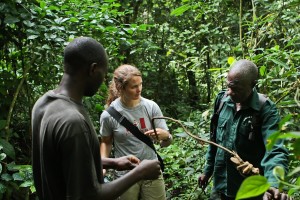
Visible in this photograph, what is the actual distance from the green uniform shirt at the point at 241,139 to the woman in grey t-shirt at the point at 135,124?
21.5 inches

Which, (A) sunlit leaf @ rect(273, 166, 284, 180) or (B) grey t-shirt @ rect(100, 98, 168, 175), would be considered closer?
(A) sunlit leaf @ rect(273, 166, 284, 180)

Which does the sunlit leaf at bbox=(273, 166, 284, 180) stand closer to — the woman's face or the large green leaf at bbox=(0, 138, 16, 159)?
the woman's face

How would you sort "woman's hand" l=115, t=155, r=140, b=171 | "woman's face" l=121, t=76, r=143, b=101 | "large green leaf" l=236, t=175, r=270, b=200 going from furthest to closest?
"woman's face" l=121, t=76, r=143, b=101, "woman's hand" l=115, t=155, r=140, b=171, "large green leaf" l=236, t=175, r=270, b=200

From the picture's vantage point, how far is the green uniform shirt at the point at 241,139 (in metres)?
2.93

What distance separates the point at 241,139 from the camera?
10.2ft

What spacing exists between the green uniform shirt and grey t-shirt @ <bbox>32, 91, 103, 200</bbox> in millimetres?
1415

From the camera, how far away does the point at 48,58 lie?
13.9 feet

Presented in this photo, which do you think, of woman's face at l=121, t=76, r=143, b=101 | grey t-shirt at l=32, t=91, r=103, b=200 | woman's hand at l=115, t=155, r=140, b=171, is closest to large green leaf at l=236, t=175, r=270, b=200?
grey t-shirt at l=32, t=91, r=103, b=200

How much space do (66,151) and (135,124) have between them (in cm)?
186

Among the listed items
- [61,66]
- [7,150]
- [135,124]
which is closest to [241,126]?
[135,124]

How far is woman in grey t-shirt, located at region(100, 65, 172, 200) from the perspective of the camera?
3.63 m

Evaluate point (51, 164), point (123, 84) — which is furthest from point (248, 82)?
point (51, 164)

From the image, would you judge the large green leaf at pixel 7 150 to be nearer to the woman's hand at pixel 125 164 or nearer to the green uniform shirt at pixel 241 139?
the woman's hand at pixel 125 164

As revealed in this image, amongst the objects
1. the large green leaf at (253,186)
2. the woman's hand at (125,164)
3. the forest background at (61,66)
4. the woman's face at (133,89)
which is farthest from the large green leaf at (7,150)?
the large green leaf at (253,186)
